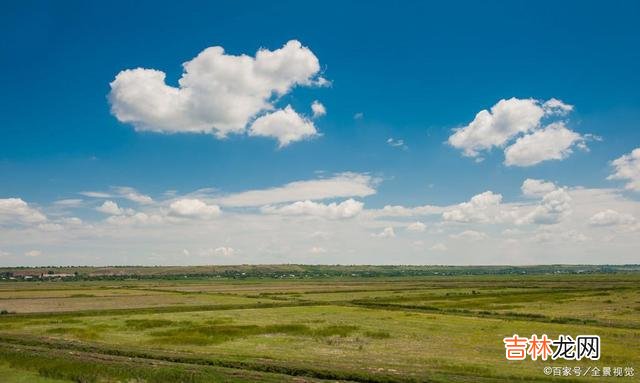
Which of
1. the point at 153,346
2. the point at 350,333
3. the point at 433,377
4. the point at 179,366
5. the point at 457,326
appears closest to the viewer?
the point at 433,377

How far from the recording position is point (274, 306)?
83.2 meters

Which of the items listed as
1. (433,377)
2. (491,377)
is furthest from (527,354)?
(433,377)

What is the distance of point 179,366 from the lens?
3328 centimetres

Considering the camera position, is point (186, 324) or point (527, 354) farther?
→ point (186, 324)

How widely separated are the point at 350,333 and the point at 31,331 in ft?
109

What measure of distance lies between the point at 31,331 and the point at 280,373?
3462cm

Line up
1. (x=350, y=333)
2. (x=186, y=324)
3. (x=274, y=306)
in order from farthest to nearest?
(x=274, y=306) < (x=186, y=324) < (x=350, y=333)

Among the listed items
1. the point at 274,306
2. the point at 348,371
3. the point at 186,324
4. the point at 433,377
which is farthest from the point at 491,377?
the point at 274,306

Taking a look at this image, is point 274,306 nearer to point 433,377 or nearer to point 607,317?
point 607,317

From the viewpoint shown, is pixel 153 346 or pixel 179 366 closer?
pixel 179 366

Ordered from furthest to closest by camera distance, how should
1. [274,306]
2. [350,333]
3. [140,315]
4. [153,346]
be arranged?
[274,306], [140,315], [350,333], [153,346]

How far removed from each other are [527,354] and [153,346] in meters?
29.8

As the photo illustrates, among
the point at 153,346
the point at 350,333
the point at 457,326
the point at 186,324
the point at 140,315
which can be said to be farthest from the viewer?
the point at 140,315

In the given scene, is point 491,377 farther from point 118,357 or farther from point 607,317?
point 607,317
